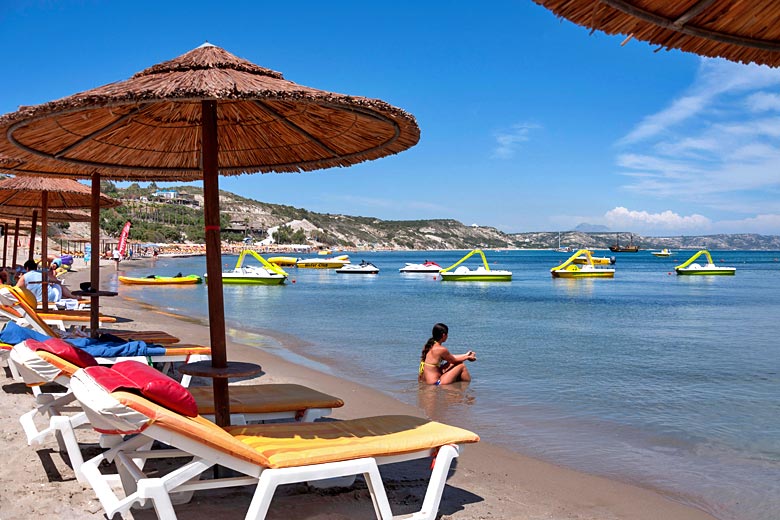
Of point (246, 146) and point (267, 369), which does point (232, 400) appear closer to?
point (246, 146)

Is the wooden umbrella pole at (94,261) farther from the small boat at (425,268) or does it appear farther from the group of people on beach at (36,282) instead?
the small boat at (425,268)

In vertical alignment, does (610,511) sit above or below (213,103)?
below

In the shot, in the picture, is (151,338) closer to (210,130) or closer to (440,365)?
(440,365)

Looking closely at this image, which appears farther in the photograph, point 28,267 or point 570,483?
point 28,267

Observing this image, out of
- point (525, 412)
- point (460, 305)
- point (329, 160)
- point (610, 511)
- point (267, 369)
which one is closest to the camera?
point (610, 511)

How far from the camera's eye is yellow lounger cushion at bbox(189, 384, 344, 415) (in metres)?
4.57

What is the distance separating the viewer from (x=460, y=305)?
2662 centimetres

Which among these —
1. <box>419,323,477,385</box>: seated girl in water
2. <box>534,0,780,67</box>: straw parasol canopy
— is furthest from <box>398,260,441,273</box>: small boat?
<box>534,0,780,67</box>: straw parasol canopy

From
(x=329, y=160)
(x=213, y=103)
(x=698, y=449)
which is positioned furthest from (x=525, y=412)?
(x=213, y=103)

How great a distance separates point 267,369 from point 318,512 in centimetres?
614

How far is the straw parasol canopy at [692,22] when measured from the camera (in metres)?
2.57

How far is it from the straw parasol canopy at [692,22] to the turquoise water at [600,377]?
11.4ft

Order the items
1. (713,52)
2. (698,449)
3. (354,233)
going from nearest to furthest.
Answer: (713,52) → (698,449) → (354,233)

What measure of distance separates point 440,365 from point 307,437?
572cm
